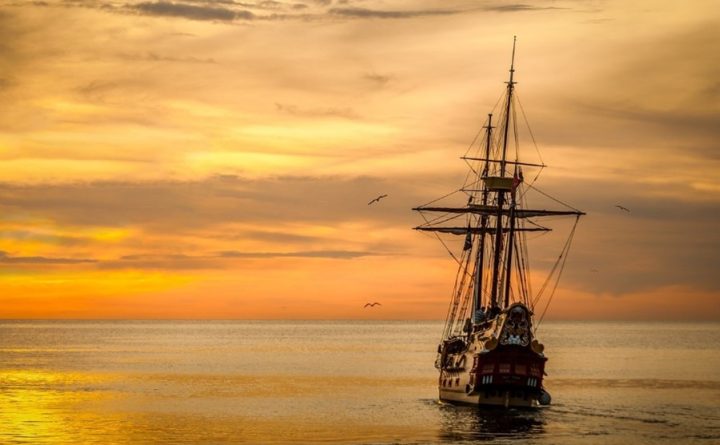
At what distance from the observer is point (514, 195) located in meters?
87.9

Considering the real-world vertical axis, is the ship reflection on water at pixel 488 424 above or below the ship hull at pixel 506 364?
below

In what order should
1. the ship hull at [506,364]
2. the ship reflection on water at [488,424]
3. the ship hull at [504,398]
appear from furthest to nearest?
the ship hull at [504,398] < the ship hull at [506,364] < the ship reflection on water at [488,424]

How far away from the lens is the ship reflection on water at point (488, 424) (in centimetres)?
7169

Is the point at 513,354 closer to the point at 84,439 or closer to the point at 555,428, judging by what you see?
the point at 555,428

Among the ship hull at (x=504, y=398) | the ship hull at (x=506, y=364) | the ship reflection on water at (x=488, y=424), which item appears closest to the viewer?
the ship reflection on water at (x=488, y=424)

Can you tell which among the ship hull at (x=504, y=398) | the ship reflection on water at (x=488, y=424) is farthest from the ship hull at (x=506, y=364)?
the ship reflection on water at (x=488, y=424)

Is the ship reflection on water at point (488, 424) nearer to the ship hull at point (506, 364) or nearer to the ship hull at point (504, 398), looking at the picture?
the ship hull at point (504, 398)

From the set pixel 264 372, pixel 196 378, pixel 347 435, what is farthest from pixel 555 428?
pixel 264 372

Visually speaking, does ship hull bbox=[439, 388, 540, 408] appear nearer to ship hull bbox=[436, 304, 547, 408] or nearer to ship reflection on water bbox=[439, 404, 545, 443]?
ship hull bbox=[436, 304, 547, 408]

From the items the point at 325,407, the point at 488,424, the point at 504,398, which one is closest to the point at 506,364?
the point at 504,398

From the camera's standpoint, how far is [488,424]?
7719 centimetres

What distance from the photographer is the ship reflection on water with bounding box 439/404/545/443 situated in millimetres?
71688

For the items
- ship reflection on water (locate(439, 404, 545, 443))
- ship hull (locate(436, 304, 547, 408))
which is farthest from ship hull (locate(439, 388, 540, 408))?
ship reflection on water (locate(439, 404, 545, 443))

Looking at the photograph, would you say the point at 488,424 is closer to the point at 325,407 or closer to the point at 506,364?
the point at 506,364
